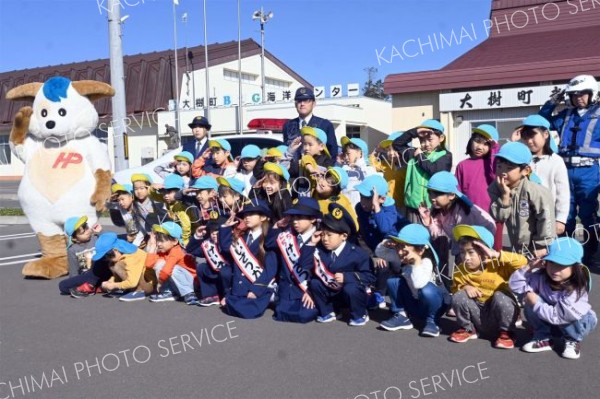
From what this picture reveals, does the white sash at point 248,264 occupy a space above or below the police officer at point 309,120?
below

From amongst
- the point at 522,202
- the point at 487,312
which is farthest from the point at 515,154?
the point at 487,312

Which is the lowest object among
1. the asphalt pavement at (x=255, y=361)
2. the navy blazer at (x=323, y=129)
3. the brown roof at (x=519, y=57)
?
the asphalt pavement at (x=255, y=361)

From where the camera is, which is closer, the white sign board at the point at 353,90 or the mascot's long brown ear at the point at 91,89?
the mascot's long brown ear at the point at 91,89

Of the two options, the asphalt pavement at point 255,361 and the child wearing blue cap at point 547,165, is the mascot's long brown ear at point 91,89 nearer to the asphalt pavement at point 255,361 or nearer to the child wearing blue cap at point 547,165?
the asphalt pavement at point 255,361

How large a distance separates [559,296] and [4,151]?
1512 inches

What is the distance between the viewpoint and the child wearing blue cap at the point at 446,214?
461 cm

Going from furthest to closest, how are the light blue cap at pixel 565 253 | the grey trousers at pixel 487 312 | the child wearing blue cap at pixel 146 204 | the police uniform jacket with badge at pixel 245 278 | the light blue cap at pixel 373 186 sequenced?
the child wearing blue cap at pixel 146 204 → the police uniform jacket with badge at pixel 245 278 → the light blue cap at pixel 373 186 → the grey trousers at pixel 487 312 → the light blue cap at pixel 565 253

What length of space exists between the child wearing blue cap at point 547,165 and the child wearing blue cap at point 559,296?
1093mm

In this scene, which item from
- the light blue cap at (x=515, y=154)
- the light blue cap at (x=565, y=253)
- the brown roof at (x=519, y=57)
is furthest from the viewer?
the brown roof at (x=519, y=57)

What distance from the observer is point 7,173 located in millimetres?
37438

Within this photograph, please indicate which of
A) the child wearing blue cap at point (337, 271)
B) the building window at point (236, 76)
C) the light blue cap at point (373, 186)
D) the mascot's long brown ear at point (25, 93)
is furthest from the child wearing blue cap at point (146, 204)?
the building window at point (236, 76)

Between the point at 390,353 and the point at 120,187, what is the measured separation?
3.96 m

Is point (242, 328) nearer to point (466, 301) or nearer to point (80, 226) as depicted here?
point (466, 301)

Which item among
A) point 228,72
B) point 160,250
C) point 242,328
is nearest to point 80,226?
point 160,250
